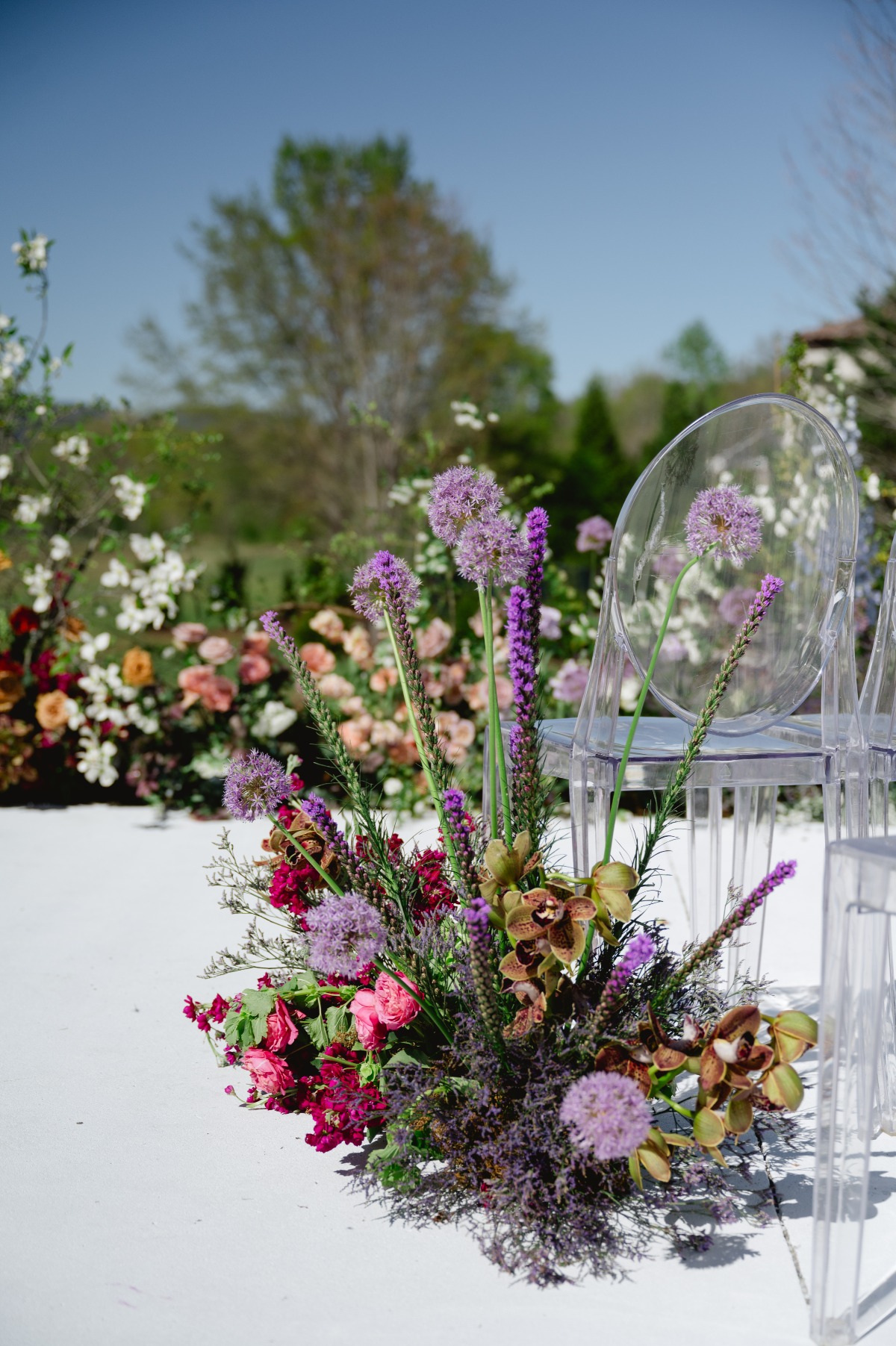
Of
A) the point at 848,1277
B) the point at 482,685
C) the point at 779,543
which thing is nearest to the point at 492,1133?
the point at 848,1277

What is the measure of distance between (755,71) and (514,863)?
11.8 meters

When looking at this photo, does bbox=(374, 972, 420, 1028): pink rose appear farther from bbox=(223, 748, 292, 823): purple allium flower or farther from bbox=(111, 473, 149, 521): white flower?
bbox=(111, 473, 149, 521): white flower

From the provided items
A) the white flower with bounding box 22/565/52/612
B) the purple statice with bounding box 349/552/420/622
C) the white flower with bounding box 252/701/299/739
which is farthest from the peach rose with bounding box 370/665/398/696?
the purple statice with bounding box 349/552/420/622

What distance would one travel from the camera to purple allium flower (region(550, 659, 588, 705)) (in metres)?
3.43

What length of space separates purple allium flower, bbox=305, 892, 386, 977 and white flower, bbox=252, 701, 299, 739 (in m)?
2.71

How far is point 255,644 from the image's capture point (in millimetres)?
3797

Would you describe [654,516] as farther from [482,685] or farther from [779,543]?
[482,685]

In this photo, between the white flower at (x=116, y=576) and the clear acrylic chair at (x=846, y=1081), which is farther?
the white flower at (x=116, y=576)

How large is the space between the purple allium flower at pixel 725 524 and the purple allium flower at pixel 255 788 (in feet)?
2.09

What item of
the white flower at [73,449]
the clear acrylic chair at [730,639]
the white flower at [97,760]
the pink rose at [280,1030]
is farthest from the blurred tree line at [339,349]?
the pink rose at [280,1030]

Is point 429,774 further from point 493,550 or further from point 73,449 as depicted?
point 73,449

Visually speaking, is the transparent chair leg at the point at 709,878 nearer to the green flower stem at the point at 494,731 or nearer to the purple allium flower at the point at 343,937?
the green flower stem at the point at 494,731

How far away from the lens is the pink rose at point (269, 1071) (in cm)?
155

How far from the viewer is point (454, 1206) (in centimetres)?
137
